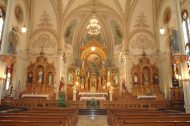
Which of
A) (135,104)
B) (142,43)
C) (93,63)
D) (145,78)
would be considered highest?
(142,43)

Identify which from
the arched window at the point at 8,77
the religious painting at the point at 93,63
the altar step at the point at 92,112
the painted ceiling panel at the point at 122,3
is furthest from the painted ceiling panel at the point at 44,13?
the altar step at the point at 92,112

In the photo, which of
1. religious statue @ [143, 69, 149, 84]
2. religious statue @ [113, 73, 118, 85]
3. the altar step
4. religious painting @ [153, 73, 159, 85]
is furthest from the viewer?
religious statue @ [113, 73, 118, 85]

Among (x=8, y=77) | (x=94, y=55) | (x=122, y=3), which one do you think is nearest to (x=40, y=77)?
(x=8, y=77)

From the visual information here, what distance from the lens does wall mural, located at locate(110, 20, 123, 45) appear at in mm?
25641

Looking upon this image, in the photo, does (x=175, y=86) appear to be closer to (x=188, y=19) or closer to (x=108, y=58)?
(x=188, y=19)

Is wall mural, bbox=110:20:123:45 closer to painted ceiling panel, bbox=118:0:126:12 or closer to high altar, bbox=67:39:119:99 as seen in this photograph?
high altar, bbox=67:39:119:99

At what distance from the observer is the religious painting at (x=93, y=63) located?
25.7m

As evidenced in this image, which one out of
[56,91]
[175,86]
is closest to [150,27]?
[175,86]

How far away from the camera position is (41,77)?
21.1 meters

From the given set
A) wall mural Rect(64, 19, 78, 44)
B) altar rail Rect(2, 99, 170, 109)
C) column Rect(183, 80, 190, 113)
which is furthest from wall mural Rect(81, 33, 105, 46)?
column Rect(183, 80, 190, 113)

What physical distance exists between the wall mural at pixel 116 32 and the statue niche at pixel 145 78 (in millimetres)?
5227

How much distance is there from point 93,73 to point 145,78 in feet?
23.3

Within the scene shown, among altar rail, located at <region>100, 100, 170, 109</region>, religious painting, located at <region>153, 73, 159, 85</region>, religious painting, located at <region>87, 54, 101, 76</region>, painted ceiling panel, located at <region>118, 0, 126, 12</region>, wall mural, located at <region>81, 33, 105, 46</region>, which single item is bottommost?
altar rail, located at <region>100, 100, 170, 109</region>

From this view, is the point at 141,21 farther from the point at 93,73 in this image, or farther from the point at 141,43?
the point at 93,73
